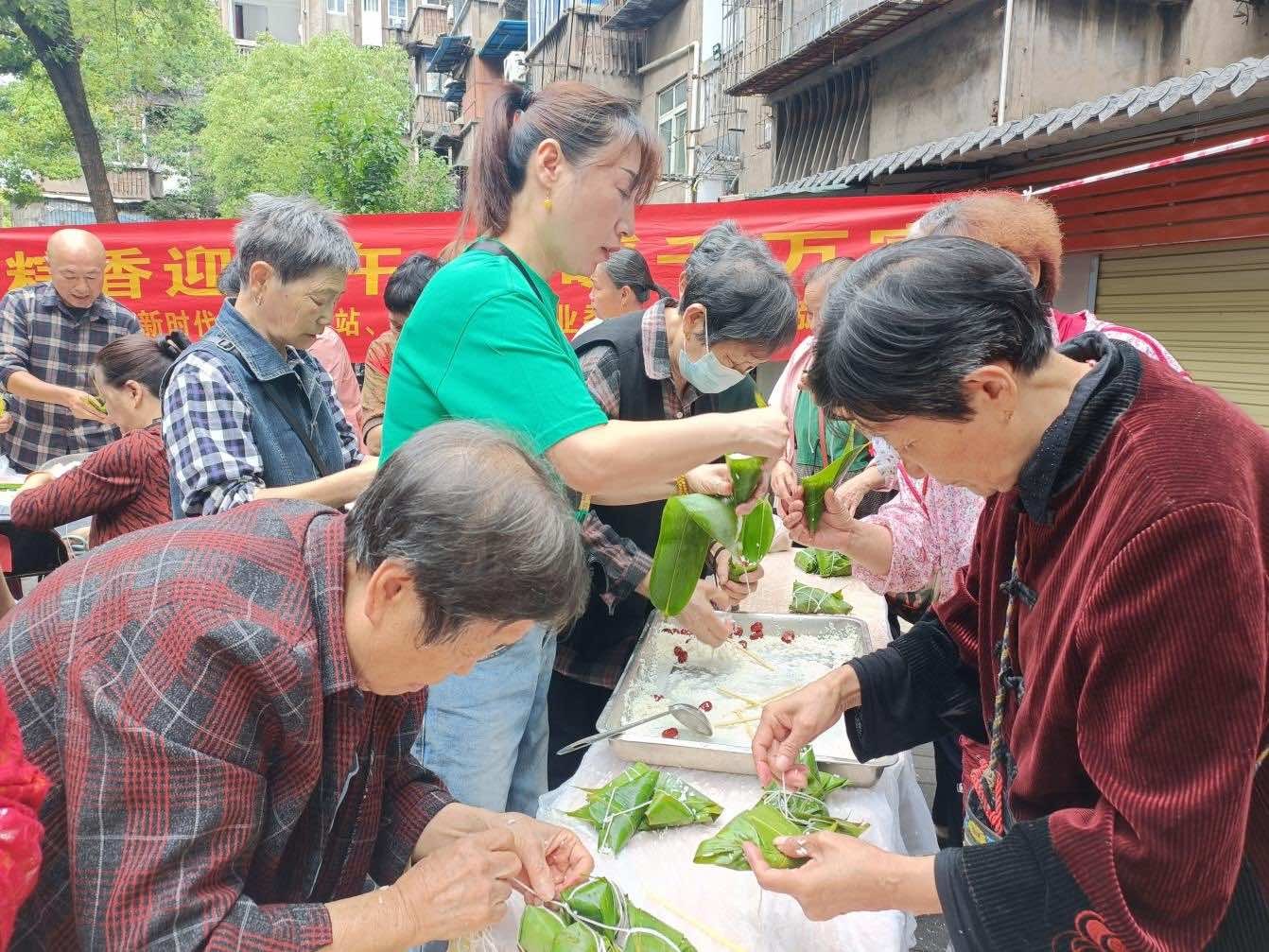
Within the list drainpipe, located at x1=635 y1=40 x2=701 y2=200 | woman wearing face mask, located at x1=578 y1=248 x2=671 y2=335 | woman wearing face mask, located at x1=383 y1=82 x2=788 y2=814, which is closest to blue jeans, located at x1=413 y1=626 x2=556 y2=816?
woman wearing face mask, located at x1=383 y1=82 x2=788 y2=814

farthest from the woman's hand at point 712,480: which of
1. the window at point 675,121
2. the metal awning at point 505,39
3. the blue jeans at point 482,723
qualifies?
the metal awning at point 505,39

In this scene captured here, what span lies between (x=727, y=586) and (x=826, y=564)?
837mm

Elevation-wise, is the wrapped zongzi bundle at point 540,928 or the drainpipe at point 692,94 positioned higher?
the drainpipe at point 692,94

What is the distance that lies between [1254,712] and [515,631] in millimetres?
867

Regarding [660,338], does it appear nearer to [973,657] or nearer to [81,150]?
[973,657]

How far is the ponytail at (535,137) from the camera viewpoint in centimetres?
185

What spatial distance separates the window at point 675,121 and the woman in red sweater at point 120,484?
13255 millimetres

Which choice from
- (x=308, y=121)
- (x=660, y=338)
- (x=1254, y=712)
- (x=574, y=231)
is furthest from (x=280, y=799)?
(x=308, y=121)

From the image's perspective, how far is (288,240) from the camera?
2.42m

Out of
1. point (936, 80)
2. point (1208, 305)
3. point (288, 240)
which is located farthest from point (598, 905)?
point (936, 80)

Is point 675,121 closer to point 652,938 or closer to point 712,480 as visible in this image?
point 712,480

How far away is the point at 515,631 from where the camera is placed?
1183mm

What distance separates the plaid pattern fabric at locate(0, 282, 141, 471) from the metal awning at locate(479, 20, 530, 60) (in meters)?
22.9

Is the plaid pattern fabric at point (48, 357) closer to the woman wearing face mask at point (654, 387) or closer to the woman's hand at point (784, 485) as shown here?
the woman wearing face mask at point (654, 387)
